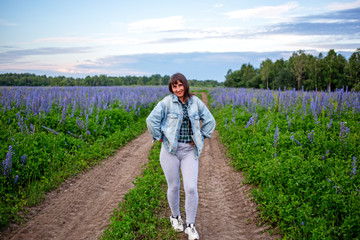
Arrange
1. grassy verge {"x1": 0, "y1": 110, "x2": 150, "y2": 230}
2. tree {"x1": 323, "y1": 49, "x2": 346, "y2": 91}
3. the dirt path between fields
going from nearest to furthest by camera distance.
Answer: the dirt path between fields
grassy verge {"x1": 0, "y1": 110, "x2": 150, "y2": 230}
tree {"x1": 323, "y1": 49, "x2": 346, "y2": 91}

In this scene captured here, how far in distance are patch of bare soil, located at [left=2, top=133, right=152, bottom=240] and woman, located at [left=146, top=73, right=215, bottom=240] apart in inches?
64.1

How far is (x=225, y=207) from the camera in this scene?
16.6 feet

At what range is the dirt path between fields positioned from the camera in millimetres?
4109

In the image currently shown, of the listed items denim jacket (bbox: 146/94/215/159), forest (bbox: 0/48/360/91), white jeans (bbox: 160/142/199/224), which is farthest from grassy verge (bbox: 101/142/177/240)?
forest (bbox: 0/48/360/91)

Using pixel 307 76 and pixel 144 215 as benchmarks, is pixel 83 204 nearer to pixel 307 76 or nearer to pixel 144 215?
pixel 144 215

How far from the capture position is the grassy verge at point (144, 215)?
387cm

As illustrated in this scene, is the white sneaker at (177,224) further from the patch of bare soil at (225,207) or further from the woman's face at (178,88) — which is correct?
the woman's face at (178,88)

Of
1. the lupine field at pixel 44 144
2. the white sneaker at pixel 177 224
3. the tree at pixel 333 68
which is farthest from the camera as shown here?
the tree at pixel 333 68

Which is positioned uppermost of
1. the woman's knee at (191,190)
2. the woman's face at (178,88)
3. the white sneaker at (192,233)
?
the woman's face at (178,88)

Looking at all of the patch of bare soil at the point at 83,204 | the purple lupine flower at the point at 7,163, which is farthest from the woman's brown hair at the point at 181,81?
the purple lupine flower at the point at 7,163

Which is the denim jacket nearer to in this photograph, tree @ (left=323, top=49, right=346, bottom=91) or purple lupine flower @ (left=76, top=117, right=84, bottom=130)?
purple lupine flower @ (left=76, top=117, right=84, bottom=130)

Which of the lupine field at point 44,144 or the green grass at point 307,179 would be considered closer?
the green grass at point 307,179

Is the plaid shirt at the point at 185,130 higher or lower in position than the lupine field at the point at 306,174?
higher

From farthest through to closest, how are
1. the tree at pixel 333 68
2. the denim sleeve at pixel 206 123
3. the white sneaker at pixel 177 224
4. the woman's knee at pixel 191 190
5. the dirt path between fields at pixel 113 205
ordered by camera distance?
the tree at pixel 333 68, the dirt path between fields at pixel 113 205, the white sneaker at pixel 177 224, the denim sleeve at pixel 206 123, the woman's knee at pixel 191 190
